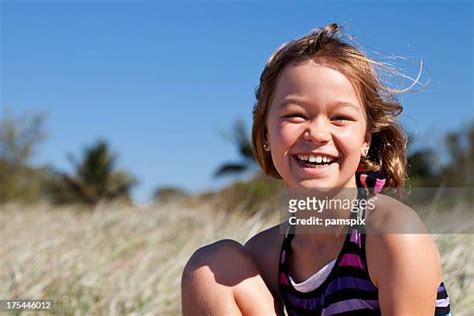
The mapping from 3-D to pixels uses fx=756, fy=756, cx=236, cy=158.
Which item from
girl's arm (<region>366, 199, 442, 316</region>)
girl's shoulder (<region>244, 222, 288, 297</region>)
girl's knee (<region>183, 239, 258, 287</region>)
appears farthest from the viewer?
girl's shoulder (<region>244, 222, 288, 297</region>)

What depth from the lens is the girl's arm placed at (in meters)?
1.55

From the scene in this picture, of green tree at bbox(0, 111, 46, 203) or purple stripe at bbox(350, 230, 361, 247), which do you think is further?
green tree at bbox(0, 111, 46, 203)

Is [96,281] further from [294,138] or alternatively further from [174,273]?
[294,138]

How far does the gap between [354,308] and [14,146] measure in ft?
50.6

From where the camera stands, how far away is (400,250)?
5.11ft

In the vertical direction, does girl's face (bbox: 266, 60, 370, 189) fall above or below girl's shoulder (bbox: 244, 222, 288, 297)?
above

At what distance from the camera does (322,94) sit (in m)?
1.71

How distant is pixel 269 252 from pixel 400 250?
441 mm

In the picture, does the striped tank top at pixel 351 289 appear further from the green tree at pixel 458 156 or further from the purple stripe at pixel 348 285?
the green tree at pixel 458 156

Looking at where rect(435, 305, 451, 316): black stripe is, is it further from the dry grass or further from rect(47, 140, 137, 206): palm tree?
rect(47, 140, 137, 206): palm tree

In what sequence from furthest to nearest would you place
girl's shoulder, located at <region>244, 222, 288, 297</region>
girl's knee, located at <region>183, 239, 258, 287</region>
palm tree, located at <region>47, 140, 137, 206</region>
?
palm tree, located at <region>47, 140, 137, 206</region>
girl's shoulder, located at <region>244, 222, 288, 297</region>
girl's knee, located at <region>183, 239, 258, 287</region>

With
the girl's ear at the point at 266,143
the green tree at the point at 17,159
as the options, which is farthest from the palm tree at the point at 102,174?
the girl's ear at the point at 266,143

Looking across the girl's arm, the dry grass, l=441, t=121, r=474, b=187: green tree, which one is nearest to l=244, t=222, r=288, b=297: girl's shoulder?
the girl's arm

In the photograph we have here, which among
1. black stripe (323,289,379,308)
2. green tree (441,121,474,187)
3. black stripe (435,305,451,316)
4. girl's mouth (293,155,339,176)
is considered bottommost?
black stripe (435,305,451,316)
